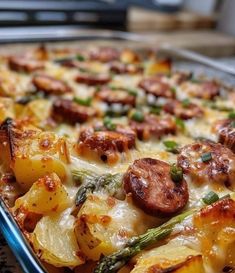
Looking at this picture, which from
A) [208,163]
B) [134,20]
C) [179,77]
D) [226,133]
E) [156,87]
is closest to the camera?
[208,163]

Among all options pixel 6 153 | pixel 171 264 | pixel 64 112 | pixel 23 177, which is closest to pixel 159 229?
pixel 171 264

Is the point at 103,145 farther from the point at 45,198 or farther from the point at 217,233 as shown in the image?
the point at 217,233

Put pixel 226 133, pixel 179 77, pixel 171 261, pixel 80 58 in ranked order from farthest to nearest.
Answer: pixel 80 58 → pixel 179 77 → pixel 226 133 → pixel 171 261

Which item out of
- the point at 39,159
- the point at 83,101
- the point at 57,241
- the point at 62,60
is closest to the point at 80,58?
the point at 62,60

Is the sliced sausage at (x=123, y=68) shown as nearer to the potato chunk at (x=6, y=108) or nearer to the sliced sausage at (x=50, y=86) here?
the sliced sausage at (x=50, y=86)

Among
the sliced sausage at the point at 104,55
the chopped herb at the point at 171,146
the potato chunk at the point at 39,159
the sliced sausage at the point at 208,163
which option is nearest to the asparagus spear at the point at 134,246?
the sliced sausage at the point at 208,163
